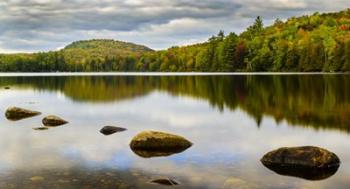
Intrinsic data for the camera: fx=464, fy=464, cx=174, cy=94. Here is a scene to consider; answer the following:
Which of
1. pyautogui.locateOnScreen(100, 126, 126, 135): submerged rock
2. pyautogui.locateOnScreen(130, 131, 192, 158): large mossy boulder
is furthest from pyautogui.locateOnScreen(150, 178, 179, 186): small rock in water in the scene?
pyautogui.locateOnScreen(100, 126, 126, 135): submerged rock

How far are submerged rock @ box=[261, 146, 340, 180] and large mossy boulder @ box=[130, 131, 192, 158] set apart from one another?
503 centimetres

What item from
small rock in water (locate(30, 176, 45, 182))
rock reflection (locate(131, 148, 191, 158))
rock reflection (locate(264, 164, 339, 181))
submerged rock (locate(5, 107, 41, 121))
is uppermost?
rock reflection (locate(264, 164, 339, 181))

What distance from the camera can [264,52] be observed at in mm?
175125

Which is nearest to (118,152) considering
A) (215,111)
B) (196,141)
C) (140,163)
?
(140,163)

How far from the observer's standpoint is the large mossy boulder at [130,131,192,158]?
23684 mm

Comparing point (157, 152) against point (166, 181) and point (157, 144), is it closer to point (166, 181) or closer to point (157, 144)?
point (157, 144)

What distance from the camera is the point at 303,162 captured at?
790 inches

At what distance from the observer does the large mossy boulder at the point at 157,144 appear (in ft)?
77.7

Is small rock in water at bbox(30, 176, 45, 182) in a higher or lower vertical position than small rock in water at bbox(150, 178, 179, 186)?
lower

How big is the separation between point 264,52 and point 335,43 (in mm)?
29813

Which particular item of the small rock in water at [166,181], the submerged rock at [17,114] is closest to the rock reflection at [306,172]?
the small rock in water at [166,181]

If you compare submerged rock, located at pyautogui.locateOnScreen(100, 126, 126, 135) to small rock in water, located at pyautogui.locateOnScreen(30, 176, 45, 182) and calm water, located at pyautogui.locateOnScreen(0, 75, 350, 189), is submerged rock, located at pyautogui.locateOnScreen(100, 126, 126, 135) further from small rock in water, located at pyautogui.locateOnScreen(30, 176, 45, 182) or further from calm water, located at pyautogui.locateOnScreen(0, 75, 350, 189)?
small rock in water, located at pyautogui.locateOnScreen(30, 176, 45, 182)

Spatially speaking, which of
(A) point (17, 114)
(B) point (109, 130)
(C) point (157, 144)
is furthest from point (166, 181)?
(A) point (17, 114)

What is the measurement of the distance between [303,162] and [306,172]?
0.99m
